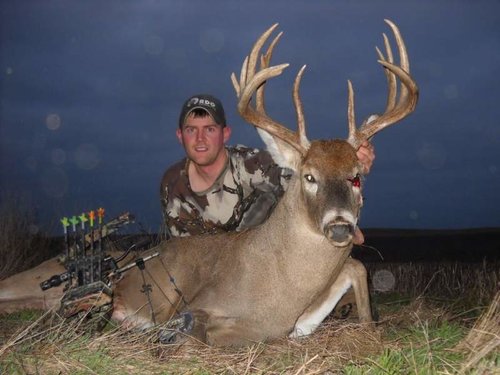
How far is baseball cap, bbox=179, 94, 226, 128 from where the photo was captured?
21.8 feet

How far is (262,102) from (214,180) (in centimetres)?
192

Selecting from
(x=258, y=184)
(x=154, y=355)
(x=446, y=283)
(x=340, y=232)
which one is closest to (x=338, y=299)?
(x=340, y=232)

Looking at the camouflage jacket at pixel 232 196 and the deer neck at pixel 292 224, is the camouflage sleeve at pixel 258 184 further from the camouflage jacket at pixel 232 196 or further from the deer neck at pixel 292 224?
the deer neck at pixel 292 224

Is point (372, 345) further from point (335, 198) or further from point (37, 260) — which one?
point (37, 260)

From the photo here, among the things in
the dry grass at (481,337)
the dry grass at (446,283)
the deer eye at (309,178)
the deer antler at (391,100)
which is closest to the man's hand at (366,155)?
the deer antler at (391,100)

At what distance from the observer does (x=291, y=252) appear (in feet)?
15.7

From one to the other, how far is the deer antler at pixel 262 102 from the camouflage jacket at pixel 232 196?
1723 millimetres

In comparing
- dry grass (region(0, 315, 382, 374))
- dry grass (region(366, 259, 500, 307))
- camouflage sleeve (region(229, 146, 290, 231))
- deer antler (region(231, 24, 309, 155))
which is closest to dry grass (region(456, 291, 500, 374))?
dry grass (region(0, 315, 382, 374))

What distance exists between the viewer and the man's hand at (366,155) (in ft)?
16.4

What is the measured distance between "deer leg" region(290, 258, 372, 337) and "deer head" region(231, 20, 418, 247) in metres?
0.51

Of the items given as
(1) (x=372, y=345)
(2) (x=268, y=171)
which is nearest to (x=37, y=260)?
(2) (x=268, y=171)

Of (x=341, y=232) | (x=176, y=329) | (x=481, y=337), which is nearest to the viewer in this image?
(x=481, y=337)

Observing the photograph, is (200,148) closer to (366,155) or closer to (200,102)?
(200,102)

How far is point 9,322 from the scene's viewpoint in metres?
6.16
